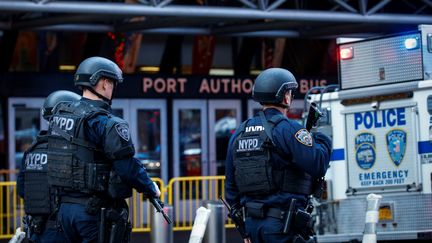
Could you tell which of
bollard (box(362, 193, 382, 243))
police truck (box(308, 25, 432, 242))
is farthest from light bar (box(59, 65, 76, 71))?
bollard (box(362, 193, 382, 243))

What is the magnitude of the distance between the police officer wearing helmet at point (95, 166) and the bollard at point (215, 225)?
785 cm

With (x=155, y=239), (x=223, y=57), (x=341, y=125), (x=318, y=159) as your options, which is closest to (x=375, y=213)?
(x=341, y=125)

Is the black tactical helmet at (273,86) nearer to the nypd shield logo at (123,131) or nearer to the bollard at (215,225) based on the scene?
the nypd shield logo at (123,131)

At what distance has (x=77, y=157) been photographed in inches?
329

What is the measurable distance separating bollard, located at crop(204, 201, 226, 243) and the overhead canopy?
439 cm

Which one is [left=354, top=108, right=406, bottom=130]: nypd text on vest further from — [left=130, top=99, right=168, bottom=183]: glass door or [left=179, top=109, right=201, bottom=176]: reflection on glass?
[left=179, top=109, right=201, bottom=176]: reflection on glass

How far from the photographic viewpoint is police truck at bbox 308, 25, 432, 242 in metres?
12.3

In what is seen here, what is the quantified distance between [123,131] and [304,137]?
129 cm

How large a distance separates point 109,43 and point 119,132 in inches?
651

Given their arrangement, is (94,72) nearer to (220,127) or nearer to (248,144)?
(248,144)

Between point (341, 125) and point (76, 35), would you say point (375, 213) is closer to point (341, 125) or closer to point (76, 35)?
point (341, 125)

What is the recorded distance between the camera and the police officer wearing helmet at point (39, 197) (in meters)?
8.92

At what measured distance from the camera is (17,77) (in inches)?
887

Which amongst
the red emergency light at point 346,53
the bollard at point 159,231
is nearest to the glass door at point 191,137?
the bollard at point 159,231
